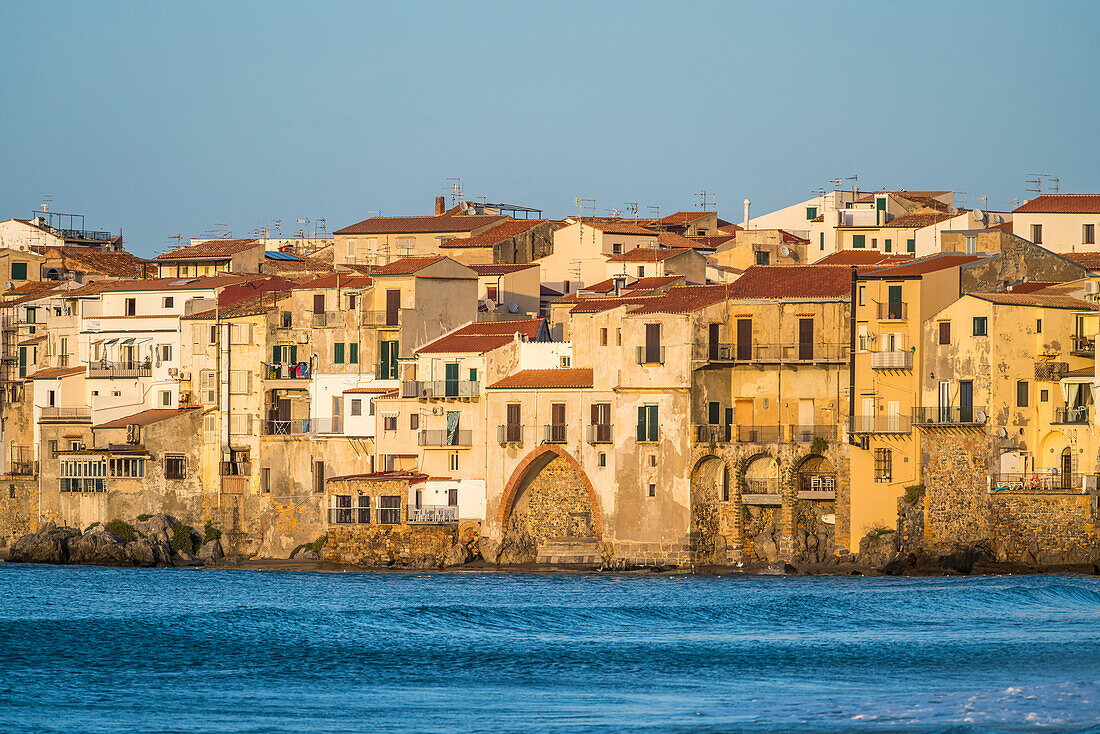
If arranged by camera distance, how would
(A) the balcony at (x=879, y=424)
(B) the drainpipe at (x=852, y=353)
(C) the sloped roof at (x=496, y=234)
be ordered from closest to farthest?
(A) the balcony at (x=879, y=424), (B) the drainpipe at (x=852, y=353), (C) the sloped roof at (x=496, y=234)

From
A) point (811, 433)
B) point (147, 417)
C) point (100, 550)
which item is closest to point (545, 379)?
point (811, 433)

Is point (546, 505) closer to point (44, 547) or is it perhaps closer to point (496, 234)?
point (44, 547)

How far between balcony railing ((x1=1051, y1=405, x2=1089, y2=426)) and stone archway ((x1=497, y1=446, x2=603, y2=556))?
18.1 metres

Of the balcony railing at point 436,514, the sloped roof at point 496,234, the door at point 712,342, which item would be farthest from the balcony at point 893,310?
the sloped roof at point 496,234

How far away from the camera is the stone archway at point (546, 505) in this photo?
3150 inches

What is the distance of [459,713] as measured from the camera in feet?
157

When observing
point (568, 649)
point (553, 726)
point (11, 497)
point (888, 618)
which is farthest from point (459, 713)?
point (11, 497)

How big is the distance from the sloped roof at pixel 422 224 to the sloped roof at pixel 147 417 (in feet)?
66.9

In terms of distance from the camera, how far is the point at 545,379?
80125 millimetres

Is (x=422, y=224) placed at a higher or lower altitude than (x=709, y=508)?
higher

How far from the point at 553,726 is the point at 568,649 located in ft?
42.6

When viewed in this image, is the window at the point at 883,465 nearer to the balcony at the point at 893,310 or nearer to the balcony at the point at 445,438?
the balcony at the point at 893,310

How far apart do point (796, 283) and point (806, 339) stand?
2509 mm

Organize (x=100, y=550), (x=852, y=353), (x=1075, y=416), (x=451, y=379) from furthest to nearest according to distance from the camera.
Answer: (x=100, y=550), (x=451, y=379), (x=852, y=353), (x=1075, y=416)
